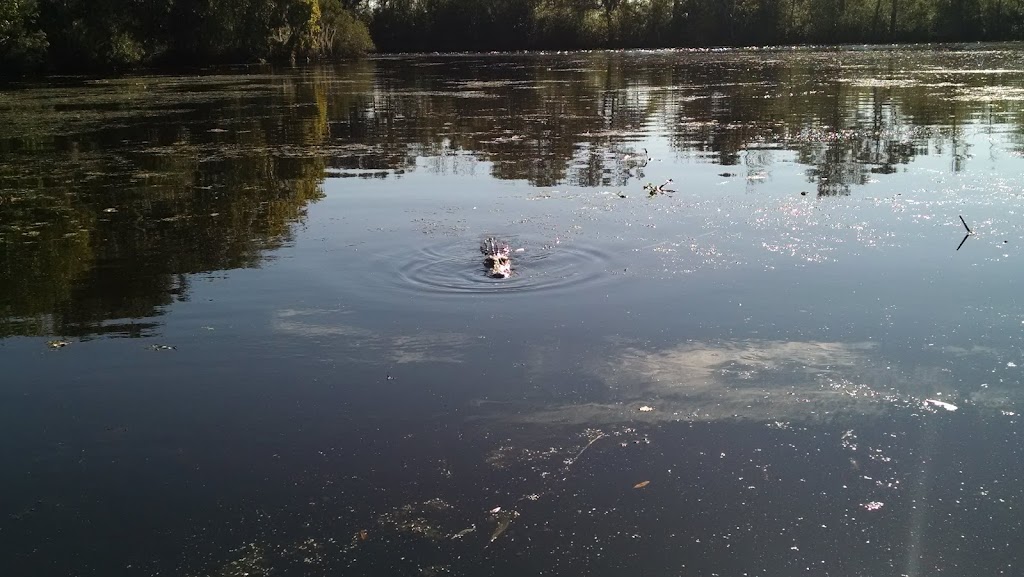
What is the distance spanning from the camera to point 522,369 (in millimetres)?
5512

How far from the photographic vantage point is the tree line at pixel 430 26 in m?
40.3

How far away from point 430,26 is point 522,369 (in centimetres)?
6655

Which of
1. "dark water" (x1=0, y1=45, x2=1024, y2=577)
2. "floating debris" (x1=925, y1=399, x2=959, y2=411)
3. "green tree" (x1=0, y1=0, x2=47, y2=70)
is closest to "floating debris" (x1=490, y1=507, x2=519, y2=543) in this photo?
"dark water" (x1=0, y1=45, x2=1024, y2=577)

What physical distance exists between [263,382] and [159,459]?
0.95 m

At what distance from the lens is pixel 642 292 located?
6781 mm

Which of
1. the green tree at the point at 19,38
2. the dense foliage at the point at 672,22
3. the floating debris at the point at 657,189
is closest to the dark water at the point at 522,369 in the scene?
the floating debris at the point at 657,189

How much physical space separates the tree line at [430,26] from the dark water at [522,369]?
31523 mm

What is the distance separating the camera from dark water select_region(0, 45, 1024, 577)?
385cm

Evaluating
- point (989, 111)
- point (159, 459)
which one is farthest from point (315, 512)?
point (989, 111)

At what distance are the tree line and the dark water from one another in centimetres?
3152

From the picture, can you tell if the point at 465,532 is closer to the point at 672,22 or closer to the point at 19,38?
the point at 19,38

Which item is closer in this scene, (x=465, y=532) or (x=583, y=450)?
(x=465, y=532)

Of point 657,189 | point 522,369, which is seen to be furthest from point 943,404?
point 657,189

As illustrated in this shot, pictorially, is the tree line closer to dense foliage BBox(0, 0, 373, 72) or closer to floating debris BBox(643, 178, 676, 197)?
dense foliage BBox(0, 0, 373, 72)
